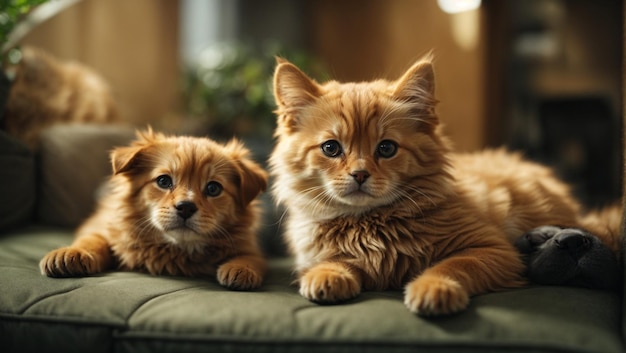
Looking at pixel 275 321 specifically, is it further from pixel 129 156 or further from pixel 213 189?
pixel 129 156

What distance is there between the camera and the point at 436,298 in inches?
52.2

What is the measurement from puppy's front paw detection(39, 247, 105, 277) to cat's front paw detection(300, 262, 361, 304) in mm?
697

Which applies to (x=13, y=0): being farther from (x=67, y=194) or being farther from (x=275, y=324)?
(x=275, y=324)

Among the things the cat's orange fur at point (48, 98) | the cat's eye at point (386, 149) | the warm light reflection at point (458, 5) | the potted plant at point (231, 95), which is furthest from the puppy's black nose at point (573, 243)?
the potted plant at point (231, 95)

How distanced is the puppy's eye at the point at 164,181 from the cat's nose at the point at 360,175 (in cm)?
63

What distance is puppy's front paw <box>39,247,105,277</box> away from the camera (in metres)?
1.66

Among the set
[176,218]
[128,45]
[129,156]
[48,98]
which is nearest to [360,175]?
[176,218]

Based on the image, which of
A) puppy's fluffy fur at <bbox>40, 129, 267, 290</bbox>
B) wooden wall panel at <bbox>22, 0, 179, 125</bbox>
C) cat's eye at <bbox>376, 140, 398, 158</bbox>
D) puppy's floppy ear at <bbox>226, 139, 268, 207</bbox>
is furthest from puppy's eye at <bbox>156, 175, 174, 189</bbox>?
wooden wall panel at <bbox>22, 0, 179, 125</bbox>

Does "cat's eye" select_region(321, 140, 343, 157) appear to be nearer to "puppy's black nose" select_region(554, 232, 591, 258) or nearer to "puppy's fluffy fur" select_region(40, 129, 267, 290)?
"puppy's fluffy fur" select_region(40, 129, 267, 290)

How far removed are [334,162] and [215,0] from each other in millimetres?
3716

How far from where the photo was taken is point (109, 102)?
Result: 2.87 meters

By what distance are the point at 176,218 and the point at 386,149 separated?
0.70 meters

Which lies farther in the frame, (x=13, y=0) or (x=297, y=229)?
(x=13, y=0)

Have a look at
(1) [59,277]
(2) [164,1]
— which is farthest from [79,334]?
(2) [164,1]
